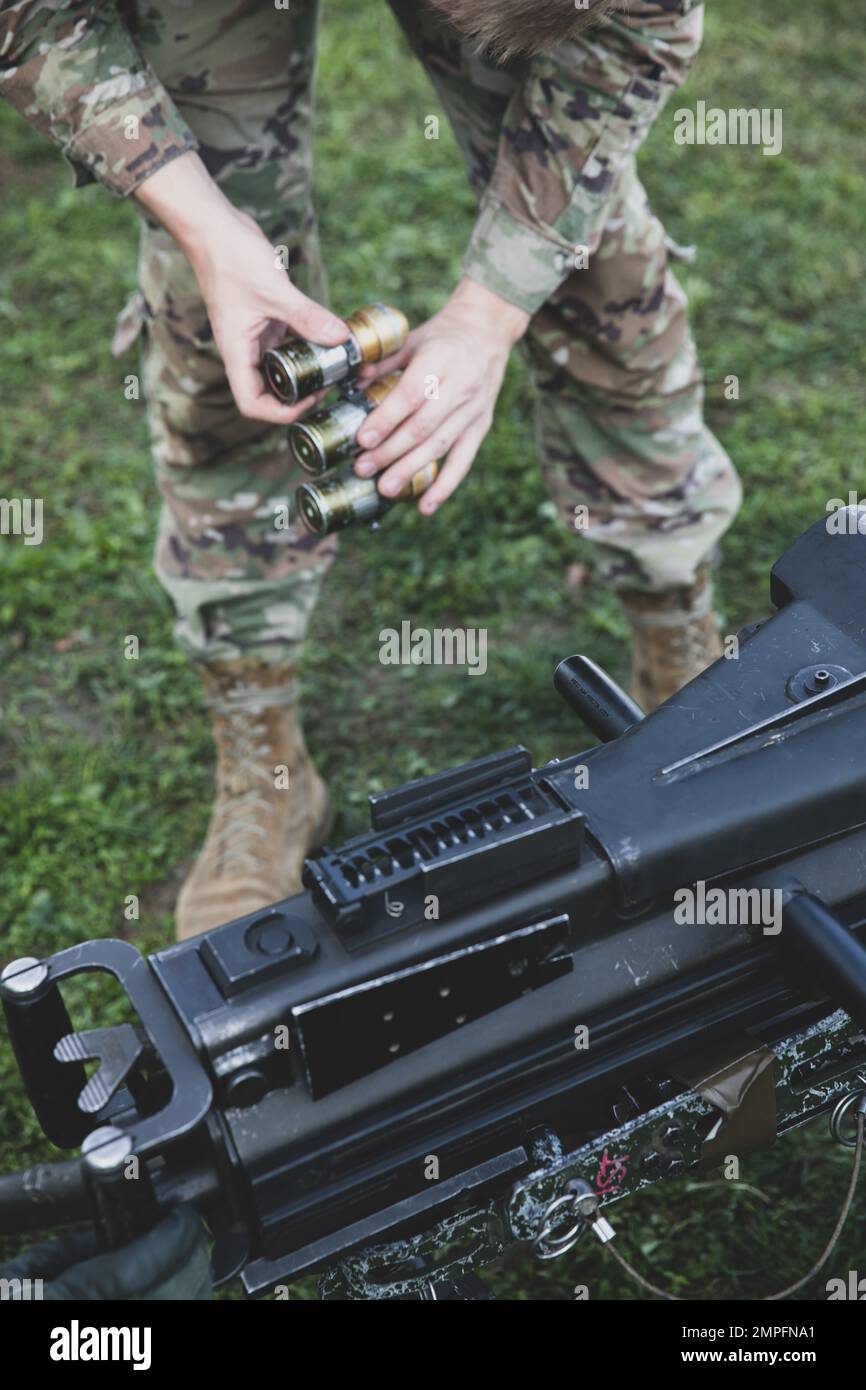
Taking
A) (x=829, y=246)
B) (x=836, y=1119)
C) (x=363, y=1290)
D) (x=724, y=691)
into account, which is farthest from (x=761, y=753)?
(x=829, y=246)

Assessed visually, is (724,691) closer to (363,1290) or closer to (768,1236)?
(363,1290)

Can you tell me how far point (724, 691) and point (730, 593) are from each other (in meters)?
1.85

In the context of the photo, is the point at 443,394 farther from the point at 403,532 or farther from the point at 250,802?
the point at 403,532

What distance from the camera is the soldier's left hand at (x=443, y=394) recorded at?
71.1 inches

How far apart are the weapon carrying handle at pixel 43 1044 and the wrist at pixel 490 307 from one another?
45.4 inches

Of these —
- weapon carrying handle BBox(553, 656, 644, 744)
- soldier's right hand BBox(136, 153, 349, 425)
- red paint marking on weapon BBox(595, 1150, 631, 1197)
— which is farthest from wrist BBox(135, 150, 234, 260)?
red paint marking on weapon BBox(595, 1150, 631, 1197)

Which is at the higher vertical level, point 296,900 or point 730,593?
point 730,593

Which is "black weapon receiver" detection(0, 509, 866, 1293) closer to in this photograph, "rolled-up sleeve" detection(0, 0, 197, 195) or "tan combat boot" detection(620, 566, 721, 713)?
"rolled-up sleeve" detection(0, 0, 197, 195)

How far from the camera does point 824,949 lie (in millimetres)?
1272

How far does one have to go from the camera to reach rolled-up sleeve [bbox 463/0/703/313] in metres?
1.92

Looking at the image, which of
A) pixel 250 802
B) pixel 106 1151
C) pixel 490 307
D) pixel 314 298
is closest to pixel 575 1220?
pixel 106 1151

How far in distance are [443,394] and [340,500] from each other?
21 centimetres

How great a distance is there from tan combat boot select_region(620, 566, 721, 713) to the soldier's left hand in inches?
31.4
